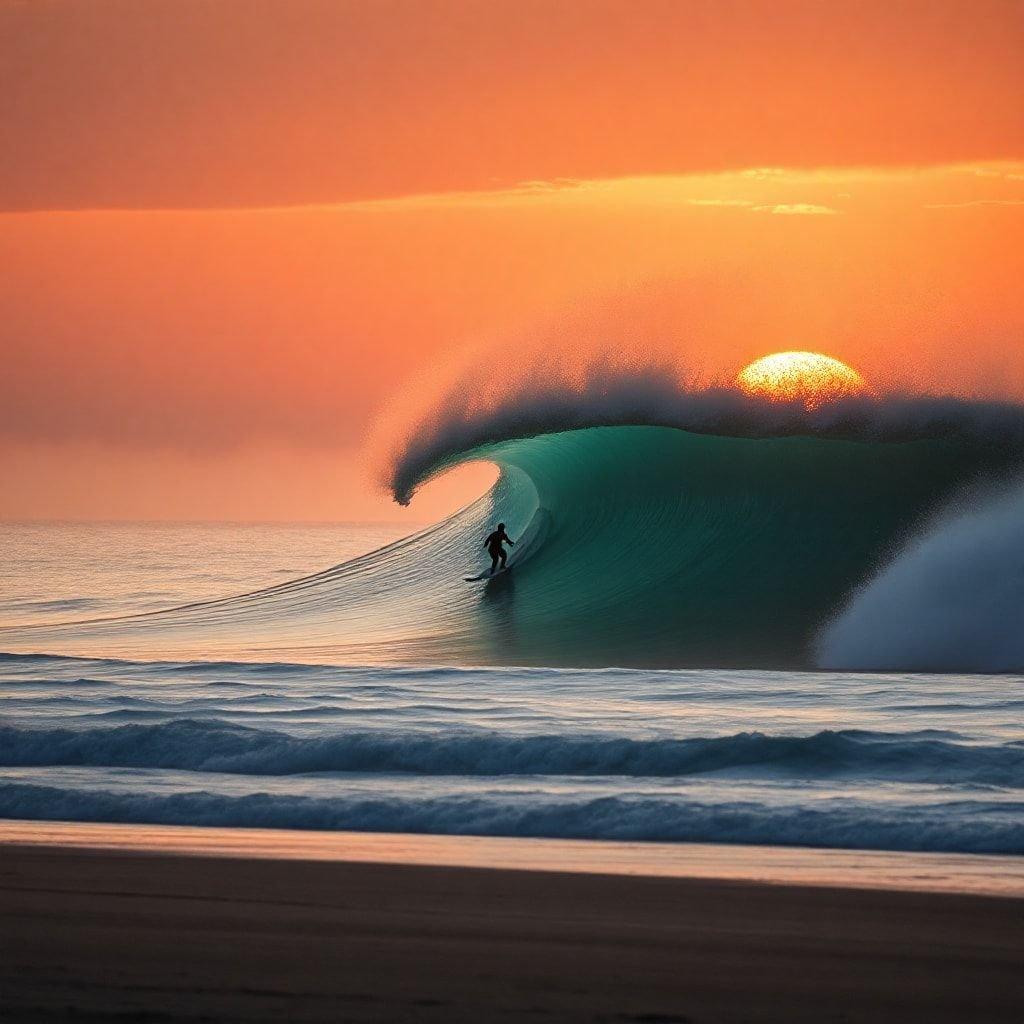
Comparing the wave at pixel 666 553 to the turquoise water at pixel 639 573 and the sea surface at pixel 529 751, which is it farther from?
the sea surface at pixel 529 751

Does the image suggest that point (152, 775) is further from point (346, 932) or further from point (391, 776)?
point (346, 932)

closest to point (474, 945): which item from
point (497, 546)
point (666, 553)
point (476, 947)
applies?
point (476, 947)

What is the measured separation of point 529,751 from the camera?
746 centimetres

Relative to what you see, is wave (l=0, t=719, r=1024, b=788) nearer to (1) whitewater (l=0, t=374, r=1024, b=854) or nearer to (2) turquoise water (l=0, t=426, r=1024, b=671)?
(1) whitewater (l=0, t=374, r=1024, b=854)

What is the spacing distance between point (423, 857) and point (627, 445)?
12622 millimetres

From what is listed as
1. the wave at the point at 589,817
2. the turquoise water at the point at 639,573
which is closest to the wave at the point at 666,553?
the turquoise water at the point at 639,573

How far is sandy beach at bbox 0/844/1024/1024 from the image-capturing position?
3404mm

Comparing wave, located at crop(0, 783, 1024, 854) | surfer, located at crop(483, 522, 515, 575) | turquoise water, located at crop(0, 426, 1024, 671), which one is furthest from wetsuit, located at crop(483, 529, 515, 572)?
wave, located at crop(0, 783, 1024, 854)

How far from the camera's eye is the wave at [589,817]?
18.8 ft

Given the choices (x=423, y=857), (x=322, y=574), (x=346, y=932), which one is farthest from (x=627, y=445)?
(x=346, y=932)

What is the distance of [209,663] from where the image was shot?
12.1 m

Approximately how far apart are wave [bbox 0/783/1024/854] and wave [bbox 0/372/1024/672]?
6.14m

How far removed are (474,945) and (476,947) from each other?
1.0 inches

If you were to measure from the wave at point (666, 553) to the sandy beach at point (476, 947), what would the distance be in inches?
305
